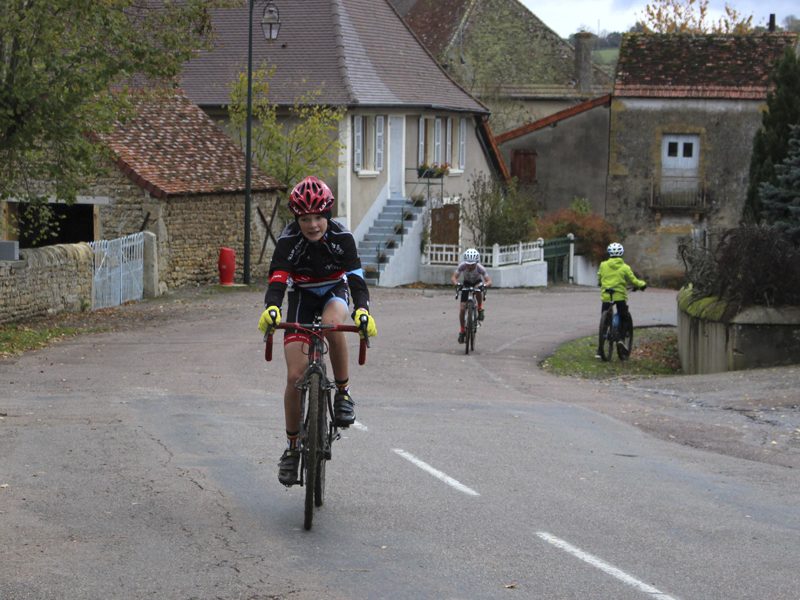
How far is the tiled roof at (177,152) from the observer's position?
111 feet

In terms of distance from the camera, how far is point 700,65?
50.4 m

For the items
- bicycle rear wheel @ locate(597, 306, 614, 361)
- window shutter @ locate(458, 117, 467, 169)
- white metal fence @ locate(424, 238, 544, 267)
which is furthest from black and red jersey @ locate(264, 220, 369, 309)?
window shutter @ locate(458, 117, 467, 169)

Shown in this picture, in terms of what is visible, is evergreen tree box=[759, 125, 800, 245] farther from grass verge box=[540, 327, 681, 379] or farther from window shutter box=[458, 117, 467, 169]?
window shutter box=[458, 117, 467, 169]

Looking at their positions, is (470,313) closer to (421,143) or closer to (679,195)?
(421,143)

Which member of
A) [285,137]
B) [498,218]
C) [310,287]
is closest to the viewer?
→ [310,287]

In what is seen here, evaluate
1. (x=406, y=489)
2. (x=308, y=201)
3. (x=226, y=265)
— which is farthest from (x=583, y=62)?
(x=308, y=201)

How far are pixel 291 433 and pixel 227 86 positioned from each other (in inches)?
1366

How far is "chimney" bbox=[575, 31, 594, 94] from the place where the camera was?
63.8m

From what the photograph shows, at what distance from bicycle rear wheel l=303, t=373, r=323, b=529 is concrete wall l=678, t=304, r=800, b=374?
12418 mm

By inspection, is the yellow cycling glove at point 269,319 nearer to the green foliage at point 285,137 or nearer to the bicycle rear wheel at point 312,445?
the bicycle rear wheel at point 312,445

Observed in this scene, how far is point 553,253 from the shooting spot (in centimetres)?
4641

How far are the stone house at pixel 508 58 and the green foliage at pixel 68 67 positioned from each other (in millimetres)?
39348

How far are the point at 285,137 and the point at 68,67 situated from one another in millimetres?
17902

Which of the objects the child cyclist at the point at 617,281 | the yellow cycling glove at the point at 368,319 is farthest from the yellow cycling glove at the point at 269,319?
the child cyclist at the point at 617,281
